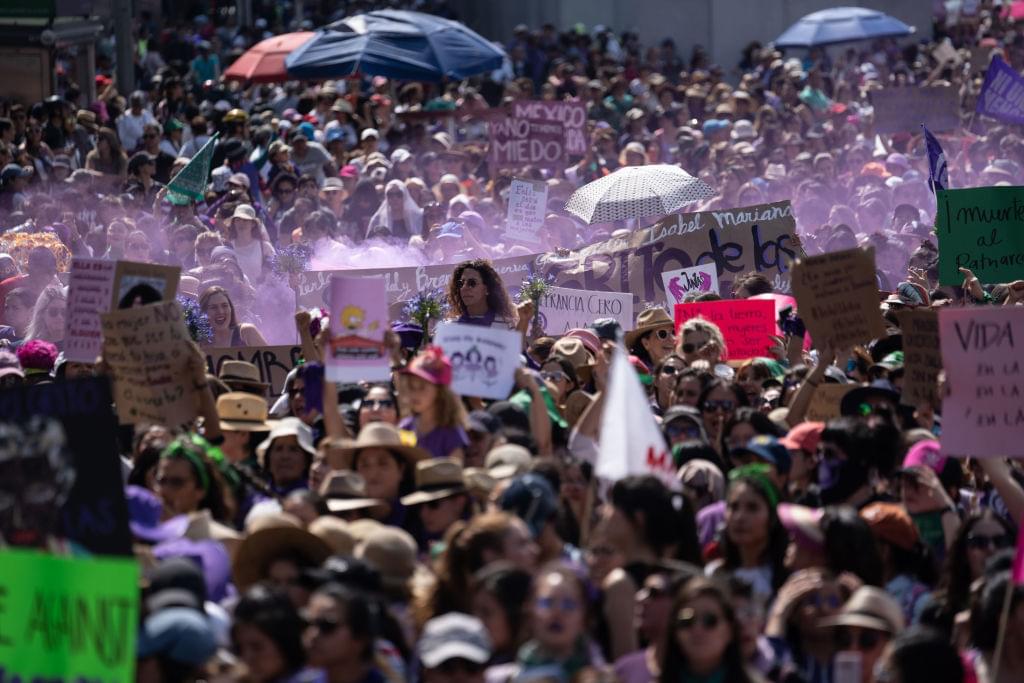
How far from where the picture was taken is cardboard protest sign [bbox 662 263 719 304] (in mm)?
12367

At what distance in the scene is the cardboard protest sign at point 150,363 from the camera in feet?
25.6

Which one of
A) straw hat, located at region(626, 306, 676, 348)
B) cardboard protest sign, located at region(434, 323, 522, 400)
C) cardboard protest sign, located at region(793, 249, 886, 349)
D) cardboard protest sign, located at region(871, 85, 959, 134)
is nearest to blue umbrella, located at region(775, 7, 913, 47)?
cardboard protest sign, located at region(871, 85, 959, 134)

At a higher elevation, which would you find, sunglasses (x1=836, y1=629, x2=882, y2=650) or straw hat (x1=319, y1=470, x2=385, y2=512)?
straw hat (x1=319, y1=470, x2=385, y2=512)

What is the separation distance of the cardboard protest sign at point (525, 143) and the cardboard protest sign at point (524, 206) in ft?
8.53

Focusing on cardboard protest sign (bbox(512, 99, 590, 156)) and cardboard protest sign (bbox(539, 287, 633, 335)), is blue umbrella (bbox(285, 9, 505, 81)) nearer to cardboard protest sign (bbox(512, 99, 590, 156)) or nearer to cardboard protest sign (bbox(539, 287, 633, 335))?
cardboard protest sign (bbox(512, 99, 590, 156))

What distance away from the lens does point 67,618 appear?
185 inches

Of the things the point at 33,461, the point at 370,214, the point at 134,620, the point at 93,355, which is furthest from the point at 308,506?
the point at 370,214

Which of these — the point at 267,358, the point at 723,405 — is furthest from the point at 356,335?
the point at 267,358

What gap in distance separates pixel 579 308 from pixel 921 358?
390 cm

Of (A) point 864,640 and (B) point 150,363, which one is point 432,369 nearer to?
(B) point 150,363

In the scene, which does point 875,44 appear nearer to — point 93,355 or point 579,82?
point 579,82

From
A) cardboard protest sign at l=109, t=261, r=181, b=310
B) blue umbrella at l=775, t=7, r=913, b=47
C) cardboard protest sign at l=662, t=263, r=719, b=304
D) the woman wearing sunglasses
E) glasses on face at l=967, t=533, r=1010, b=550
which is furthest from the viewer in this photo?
blue umbrella at l=775, t=7, r=913, b=47

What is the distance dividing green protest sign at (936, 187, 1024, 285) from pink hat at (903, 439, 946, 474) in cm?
387

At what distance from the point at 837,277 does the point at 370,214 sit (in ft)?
27.8
